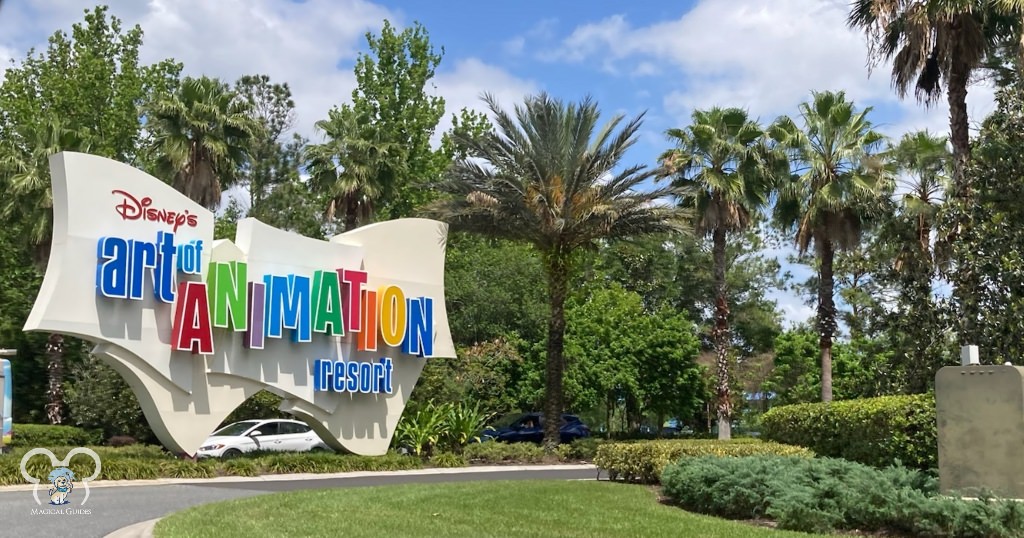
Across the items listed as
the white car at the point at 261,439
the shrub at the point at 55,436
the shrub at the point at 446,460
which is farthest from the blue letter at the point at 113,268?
the shrub at the point at 55,436

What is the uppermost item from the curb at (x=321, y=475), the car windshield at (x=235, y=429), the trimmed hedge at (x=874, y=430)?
the trimmed hedge at (x=874, y=430)

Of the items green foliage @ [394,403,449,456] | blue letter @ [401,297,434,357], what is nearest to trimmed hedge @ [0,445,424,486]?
green foliage @ [394,403,449,456]

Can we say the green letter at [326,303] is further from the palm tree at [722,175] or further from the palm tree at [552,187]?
the palm tree at [722,175]

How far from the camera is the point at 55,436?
2803cm

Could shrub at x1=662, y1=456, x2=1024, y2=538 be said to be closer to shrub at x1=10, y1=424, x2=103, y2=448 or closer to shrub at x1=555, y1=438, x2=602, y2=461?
shrub at x1=555, y1=438, x2=602, y2=461

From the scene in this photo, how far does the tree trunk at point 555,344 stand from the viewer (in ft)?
88.0

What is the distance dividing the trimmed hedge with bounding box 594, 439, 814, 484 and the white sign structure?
8.08m

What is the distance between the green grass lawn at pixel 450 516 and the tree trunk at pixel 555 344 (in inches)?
465

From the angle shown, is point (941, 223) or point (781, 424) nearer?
point (781, 424)

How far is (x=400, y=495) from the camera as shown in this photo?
1415cm

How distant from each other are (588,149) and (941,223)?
956 centimetres

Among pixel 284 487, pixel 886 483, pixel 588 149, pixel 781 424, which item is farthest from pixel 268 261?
pixel 886 483

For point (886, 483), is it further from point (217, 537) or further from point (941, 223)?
point (941, 223)

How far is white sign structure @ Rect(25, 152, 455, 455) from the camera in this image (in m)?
19.2
